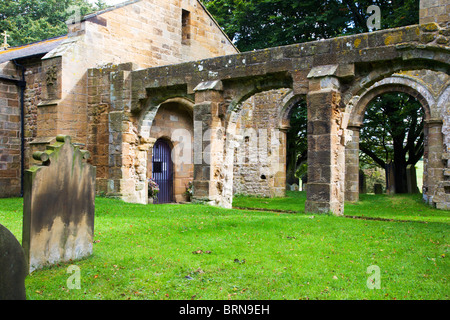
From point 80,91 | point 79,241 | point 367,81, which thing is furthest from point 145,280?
point 80,91

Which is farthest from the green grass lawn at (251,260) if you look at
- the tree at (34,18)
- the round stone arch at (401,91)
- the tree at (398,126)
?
the tree at (34,18)

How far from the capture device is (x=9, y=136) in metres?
13.9

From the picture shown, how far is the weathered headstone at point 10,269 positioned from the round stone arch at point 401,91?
11.5 meters

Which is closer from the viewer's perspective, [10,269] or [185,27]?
[10,269]

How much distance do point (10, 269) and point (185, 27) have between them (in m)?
14.9

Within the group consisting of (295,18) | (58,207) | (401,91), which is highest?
(295,18)

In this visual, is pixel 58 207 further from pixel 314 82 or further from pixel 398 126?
pixel 398 126

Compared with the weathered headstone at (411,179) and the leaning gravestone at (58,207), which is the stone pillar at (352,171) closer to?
the weathered headstone at (411,179)

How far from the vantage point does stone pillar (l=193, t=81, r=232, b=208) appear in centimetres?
1088

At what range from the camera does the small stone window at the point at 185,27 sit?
16094 mm

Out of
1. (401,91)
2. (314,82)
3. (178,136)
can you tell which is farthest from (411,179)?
(314,82)

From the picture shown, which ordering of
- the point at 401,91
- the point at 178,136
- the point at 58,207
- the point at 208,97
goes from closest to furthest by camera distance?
the point at 58,207 < the point at 208,97 < the point at 401,91 < the point at 178,136

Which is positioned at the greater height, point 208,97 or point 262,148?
point 208,97

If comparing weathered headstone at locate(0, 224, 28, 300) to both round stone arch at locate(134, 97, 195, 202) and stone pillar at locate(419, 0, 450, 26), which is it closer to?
stone pillar at locate(419, 0, 450, 26)
